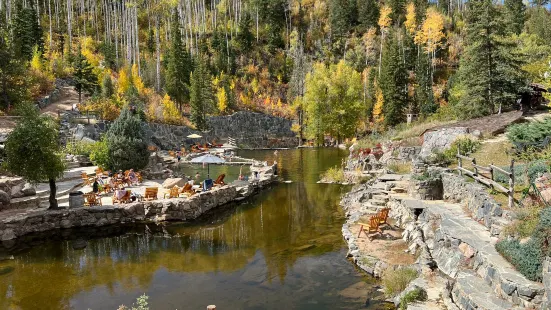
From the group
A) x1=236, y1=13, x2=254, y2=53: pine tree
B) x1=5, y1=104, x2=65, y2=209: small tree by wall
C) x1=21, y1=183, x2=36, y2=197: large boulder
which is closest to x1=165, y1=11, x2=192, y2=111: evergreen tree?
x1=236, y1=13, x2=254, y2=53: pine tree

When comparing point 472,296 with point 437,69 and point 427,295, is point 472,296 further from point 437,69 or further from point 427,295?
point 437,69

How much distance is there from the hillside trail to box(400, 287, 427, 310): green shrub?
30.6 meters

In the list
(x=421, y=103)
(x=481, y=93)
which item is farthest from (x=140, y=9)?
(x=481, y=93)

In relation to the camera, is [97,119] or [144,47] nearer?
[97,119]

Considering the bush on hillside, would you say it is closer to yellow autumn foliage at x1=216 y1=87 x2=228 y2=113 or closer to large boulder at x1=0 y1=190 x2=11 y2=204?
large boulder at x1=0 y1=190 x2=11 y2=204

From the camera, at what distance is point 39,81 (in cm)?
3553

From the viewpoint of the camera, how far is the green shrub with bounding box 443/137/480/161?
1741 centimetres

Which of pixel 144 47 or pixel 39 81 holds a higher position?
pixel 144 47

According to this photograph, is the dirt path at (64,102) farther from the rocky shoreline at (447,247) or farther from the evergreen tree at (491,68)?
the evergreen tree at (491,68)

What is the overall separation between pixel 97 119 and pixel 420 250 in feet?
95.8

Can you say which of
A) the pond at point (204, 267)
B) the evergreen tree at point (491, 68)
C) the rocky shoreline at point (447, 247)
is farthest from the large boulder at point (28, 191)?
the evergreen tree at point (491, 68)

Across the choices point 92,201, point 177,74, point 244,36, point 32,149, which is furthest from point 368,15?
point 32,149

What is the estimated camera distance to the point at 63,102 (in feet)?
116

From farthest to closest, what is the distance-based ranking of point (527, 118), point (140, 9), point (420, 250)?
1. point (140, 9)
2. point (527, 118)
3. point (420, 250)
